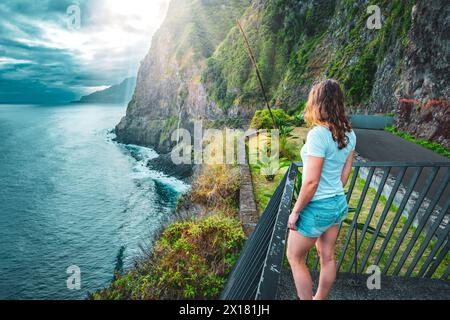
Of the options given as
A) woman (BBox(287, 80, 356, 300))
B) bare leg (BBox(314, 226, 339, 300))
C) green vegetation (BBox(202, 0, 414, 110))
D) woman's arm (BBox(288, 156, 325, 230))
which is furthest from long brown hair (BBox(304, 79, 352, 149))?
green vegetation (BBox(202, 0, 414, 110))

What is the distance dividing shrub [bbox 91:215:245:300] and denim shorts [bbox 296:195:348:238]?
271 cm

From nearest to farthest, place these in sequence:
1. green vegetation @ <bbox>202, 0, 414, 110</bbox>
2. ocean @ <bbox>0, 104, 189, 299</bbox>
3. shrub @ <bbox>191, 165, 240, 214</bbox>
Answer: shrub @ <bbox>191, 165, 240, 214</bbox> → green vegetation @ <bbox>202, 0, 414, 110</bbox> → ocean @ <bbox>0, 104, 189, 299</bbox>

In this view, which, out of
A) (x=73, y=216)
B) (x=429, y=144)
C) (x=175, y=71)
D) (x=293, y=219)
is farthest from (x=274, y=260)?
(x=175, y=71)

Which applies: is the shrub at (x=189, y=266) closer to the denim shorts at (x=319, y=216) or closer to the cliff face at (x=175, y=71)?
the denim shorts at (x=319, y=216)

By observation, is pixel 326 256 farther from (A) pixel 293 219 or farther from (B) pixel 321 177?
(B) pixel 321 177

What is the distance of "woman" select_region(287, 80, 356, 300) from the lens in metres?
2.33

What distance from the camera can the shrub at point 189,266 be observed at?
4.89 metres

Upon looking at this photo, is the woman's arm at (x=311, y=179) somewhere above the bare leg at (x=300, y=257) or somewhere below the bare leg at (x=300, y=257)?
above

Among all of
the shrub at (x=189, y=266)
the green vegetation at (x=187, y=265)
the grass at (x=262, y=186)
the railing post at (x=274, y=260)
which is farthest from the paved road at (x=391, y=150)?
the railing post at (x=274, y=260)

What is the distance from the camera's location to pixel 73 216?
3553 centimetres

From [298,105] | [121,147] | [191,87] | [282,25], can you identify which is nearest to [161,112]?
[121,147]

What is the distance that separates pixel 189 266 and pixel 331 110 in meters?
3.81

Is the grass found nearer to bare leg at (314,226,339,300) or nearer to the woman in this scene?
bare leg at (314,226,339,300)

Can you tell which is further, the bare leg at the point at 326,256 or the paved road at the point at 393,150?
the paved road at the point at 393,150
